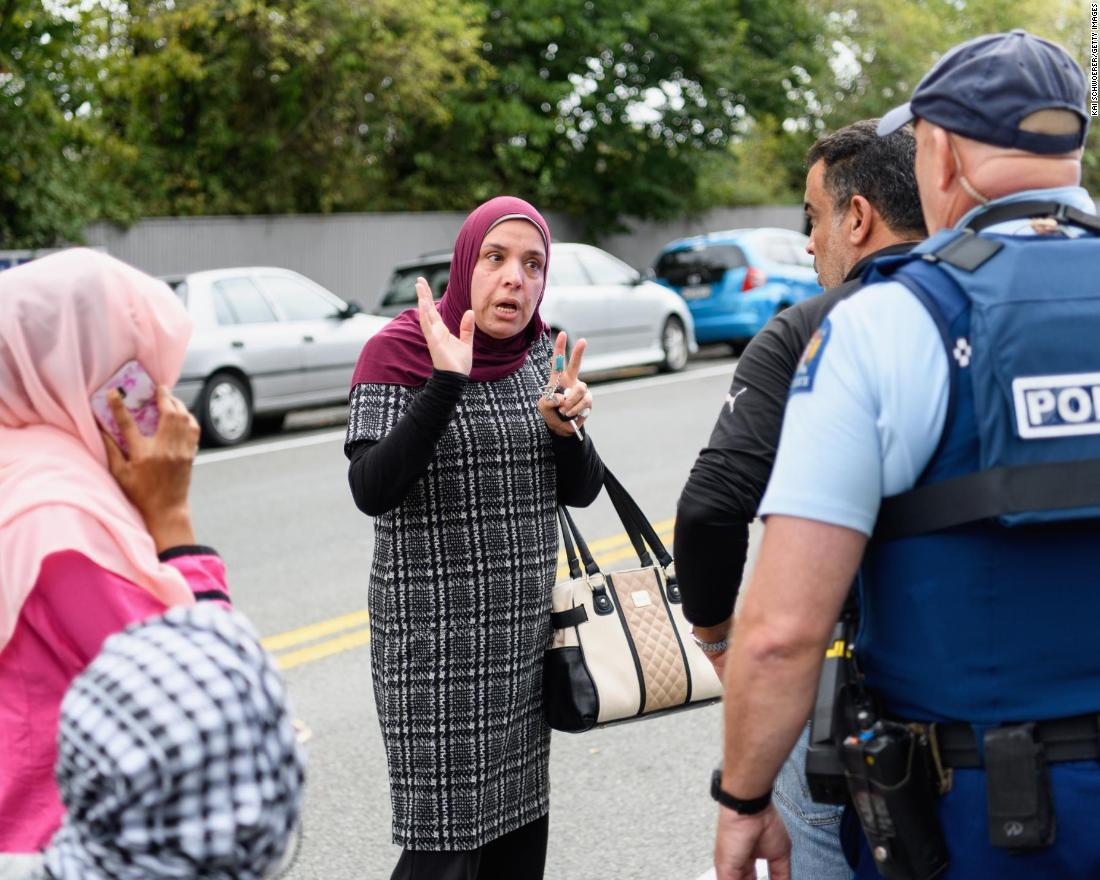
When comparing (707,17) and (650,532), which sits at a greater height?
(707,17)

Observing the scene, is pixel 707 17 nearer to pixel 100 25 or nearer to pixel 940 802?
pixel 100 25

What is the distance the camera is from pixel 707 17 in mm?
23125

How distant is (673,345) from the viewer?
16.9m

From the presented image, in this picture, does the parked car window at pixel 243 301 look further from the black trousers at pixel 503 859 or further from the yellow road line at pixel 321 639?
the black trousers at pixel 503 859

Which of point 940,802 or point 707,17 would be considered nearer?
point 940,802

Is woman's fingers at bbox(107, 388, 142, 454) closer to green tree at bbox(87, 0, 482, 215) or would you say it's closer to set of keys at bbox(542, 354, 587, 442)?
set of keys at bbox(542, 354, 587, 442)

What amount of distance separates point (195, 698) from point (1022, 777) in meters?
1.03

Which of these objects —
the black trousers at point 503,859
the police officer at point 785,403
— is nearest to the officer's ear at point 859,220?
the police officer at point 785,403

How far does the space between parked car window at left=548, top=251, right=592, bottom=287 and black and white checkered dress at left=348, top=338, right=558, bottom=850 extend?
41.0ft

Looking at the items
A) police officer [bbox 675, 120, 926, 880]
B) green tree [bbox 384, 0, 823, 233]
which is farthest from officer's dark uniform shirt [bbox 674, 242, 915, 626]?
green tree [bbox 384, 0, 823, 233]

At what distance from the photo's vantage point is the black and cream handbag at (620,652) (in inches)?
118

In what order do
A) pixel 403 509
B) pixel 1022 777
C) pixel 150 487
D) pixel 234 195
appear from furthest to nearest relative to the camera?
pixel 234 195 < pixel 403 509 < pixel 150 487 < pixel 1022 777


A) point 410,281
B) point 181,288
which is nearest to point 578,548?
point 181,288

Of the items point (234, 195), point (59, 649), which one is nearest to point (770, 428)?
point (59, 649)
